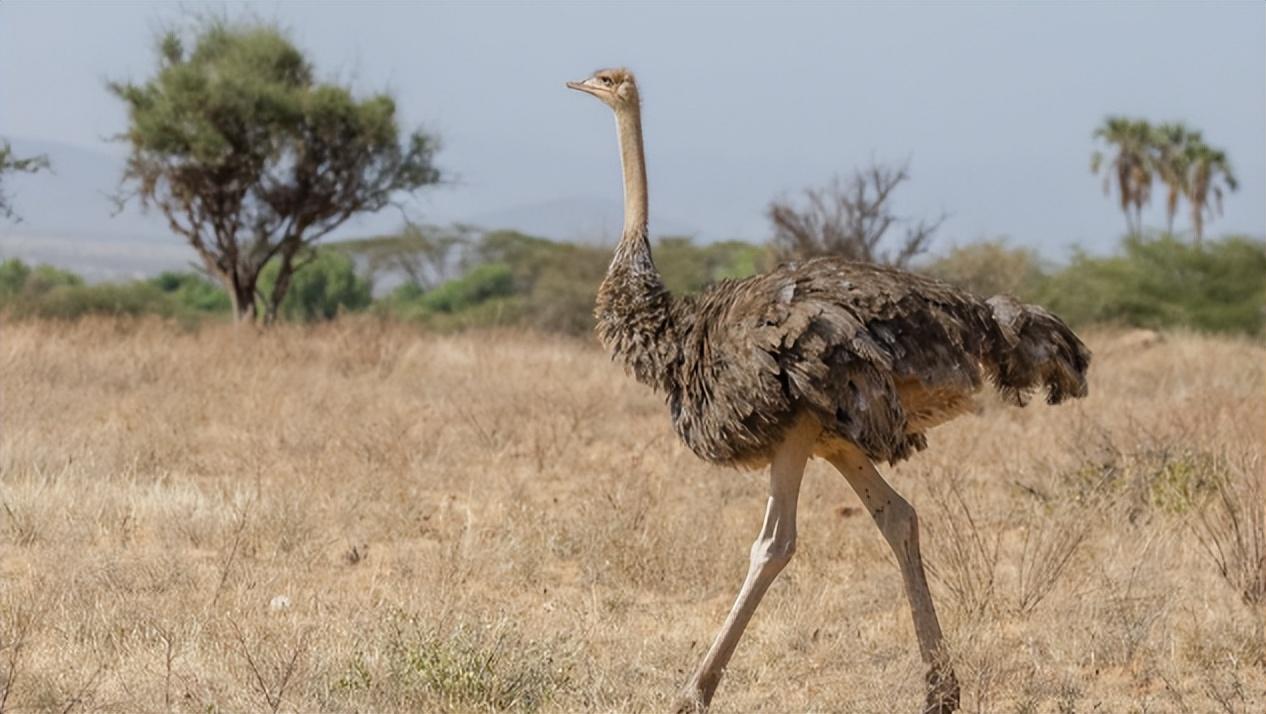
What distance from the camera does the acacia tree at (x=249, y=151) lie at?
1884 centimetres

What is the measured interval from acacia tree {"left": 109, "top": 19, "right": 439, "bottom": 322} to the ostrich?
14.6 m

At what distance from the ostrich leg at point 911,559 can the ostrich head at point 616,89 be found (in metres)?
1.38

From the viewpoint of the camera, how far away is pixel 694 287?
83.0 ft

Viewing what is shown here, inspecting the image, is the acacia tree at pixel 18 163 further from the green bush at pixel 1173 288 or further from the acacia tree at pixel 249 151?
the green bush at pixel 1173 288

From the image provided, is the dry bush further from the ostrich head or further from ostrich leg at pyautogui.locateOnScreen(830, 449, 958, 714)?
the ostrich head

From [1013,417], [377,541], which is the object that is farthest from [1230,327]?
[377,541]

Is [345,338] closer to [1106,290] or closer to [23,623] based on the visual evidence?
[23,623]

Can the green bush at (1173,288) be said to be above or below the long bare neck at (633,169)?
below

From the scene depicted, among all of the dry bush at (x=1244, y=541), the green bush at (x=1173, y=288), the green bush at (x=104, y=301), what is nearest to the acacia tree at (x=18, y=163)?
the green bush at (x=104, y=301)

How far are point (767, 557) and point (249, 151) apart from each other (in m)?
16.0

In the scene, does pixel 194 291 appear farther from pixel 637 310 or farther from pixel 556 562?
pixel 637 310

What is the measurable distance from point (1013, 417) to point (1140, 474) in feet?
10.9

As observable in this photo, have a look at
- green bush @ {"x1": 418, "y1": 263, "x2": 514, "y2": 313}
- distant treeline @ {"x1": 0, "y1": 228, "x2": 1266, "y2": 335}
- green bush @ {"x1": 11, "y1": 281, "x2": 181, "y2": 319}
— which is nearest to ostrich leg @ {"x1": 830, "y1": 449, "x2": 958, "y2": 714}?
distant treeline @ {"x1": 0, "y1": 228, "x2": 1266, "y2": 335}

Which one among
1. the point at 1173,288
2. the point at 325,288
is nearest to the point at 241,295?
the point at 1173,288
